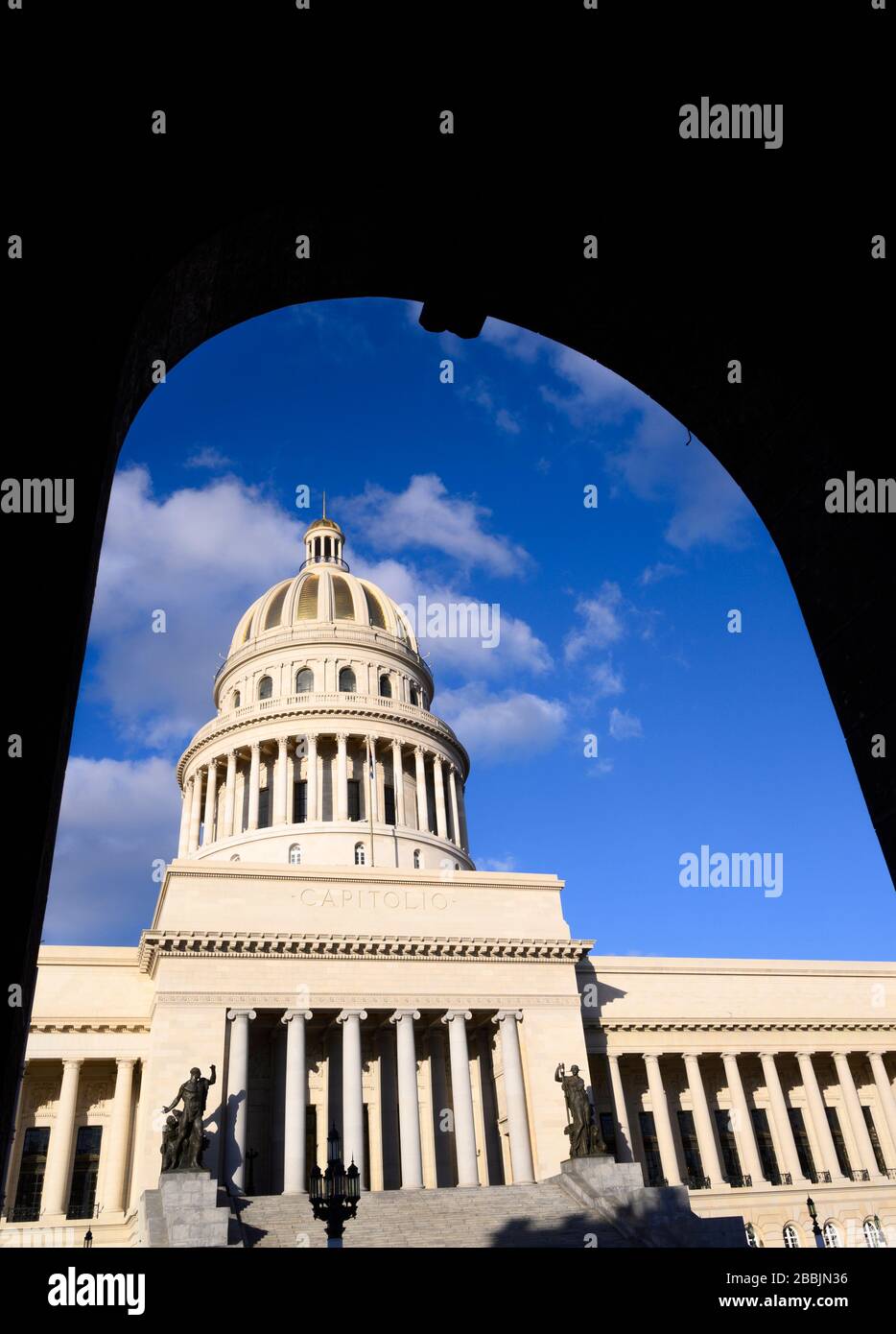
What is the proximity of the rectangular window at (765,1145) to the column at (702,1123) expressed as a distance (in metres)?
2.76

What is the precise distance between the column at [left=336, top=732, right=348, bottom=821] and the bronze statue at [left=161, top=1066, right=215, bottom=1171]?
24571mm

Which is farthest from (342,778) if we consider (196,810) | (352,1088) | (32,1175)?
(32,1175)

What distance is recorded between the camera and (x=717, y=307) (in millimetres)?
5719

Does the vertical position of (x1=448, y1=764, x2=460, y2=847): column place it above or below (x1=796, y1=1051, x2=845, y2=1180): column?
above

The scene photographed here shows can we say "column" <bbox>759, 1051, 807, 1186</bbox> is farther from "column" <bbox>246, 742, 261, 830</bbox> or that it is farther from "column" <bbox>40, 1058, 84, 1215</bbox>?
"column" <bbox>40, 1058, 84, 1215</bbox>

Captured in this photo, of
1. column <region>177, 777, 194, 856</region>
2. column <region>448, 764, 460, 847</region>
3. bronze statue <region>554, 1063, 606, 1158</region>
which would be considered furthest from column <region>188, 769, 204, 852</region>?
bronze statue <region>554, 1063, 606, 1158</region>

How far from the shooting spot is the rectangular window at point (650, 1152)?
45.3m

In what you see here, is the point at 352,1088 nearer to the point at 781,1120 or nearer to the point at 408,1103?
the point at 408,1103

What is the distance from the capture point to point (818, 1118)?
158 feet

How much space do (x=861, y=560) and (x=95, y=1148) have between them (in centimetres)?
4155

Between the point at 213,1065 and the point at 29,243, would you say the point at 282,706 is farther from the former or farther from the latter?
the point at 29,243

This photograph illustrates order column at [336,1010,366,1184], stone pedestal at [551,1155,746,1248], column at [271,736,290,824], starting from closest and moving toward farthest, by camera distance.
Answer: stone pedestal at [551,1155,746,1248] < column at [336,1010,366,1184] < column at [271,736,290,824]

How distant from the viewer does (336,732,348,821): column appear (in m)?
55.0

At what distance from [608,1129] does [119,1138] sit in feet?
70.0
